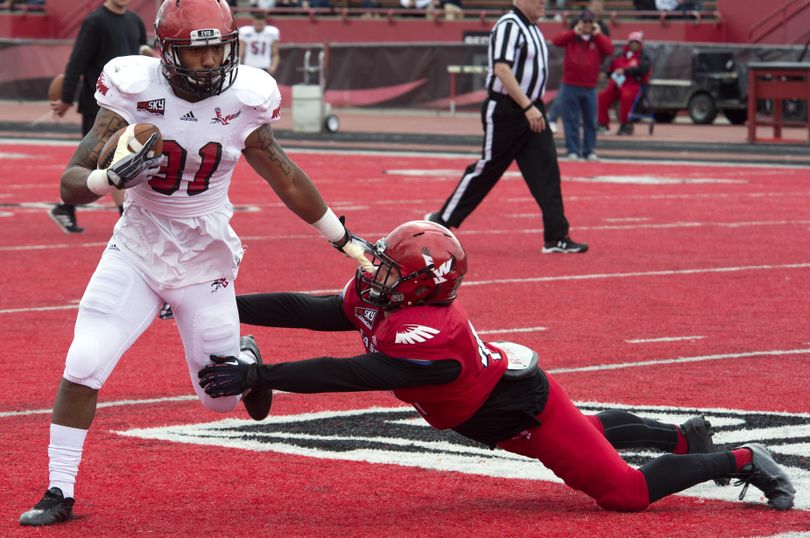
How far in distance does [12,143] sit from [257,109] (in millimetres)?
19521

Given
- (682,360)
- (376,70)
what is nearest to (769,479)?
(682,360)

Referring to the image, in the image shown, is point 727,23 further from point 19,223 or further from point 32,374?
point 32,374

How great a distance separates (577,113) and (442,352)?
599 inches

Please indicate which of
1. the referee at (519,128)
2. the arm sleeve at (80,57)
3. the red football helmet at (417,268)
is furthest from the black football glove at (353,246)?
the arm sleeve at (80,57)

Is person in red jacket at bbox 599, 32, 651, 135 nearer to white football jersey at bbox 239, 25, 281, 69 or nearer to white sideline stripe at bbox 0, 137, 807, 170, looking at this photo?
white sideline stripe at bbox 0, 137, 807, 170

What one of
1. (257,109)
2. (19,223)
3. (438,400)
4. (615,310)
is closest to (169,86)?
(257,109)

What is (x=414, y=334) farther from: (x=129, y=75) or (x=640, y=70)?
(x=640, y=70)

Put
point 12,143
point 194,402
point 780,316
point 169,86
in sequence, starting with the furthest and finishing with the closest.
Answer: point 12,143, point 780,316, point 194,402, point 169,86

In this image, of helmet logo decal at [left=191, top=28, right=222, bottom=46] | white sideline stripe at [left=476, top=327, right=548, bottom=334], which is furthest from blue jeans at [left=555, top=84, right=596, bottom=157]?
helmet logo decal at [left=191, top=28, right=222, bottom=46]

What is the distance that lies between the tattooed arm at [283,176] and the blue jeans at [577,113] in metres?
14.2

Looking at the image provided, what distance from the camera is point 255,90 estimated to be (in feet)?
16.7

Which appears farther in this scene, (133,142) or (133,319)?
(133,319)

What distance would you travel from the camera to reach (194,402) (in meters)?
6.59

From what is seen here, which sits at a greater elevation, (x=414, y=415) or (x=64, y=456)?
(x=64, y=456)
